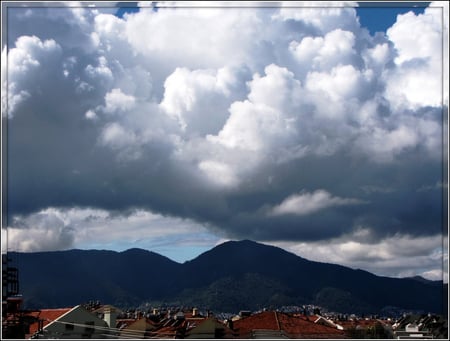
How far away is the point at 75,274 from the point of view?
29.9 m

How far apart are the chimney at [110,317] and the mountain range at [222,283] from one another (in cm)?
599

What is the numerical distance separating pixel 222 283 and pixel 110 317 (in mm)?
10203

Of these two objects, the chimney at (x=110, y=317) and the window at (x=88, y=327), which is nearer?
the window at (x=88, y=327)

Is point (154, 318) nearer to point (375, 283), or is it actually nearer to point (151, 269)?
point (151, 269)

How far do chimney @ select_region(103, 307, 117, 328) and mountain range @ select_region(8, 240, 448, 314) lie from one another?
19.6ft

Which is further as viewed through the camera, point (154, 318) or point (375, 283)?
point (375, 283)

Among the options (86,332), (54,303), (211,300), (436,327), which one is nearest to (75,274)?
(54,303)

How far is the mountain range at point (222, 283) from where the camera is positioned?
29.4 m

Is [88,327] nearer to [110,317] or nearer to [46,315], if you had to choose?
[46,315]

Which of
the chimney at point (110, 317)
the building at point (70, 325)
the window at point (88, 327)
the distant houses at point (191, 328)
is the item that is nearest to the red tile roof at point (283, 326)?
the distant houses at point (191, 328)

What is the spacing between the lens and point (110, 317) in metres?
22.1

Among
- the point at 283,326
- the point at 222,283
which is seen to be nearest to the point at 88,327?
the point at 283,326

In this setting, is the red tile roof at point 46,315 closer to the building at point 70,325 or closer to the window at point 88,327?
the building at point 70,325

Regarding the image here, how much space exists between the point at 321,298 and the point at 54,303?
12049mm
